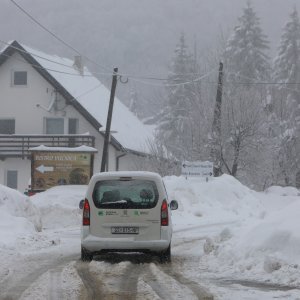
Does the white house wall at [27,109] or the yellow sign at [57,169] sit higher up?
the white house wall at [27,109]

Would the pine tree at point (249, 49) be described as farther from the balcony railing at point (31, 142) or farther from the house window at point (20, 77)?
the balcony railing at point (31, 142)

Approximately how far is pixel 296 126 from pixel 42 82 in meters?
18.1

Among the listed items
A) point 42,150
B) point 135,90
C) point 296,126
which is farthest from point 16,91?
point 135,90

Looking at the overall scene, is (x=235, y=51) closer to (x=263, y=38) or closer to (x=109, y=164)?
(x=263, y=38)

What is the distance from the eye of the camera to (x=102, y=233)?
1145 centimetres

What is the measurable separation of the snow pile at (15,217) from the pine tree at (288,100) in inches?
1003

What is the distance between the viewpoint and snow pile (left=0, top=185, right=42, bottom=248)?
1488cm

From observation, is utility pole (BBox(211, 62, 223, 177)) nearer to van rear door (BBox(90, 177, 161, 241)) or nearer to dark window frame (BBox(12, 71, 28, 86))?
dark window frame (BBox(12, 71, 28, 86))

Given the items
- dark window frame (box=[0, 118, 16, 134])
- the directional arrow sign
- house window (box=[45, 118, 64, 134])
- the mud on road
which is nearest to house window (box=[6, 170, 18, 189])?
dark window frame (box=[0, 118, 16, 134])

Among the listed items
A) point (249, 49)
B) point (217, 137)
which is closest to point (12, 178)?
point (217, 137)

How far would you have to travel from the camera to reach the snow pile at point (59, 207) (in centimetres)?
2089

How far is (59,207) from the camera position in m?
21.5

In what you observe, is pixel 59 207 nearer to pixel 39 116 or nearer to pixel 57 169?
pixel 57 169

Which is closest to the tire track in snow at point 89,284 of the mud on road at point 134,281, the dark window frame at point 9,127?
the mud on road at point 134,281
